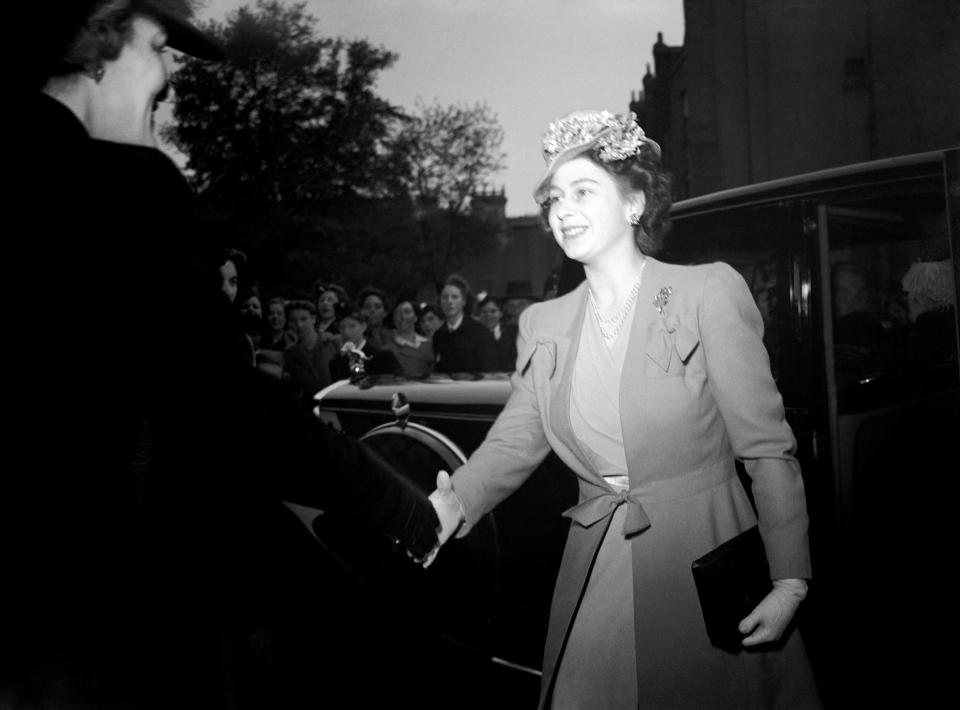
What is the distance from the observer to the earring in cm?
153

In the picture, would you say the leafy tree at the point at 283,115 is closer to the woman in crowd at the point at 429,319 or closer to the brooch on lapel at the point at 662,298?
the woman in crowd at the point at 429,319

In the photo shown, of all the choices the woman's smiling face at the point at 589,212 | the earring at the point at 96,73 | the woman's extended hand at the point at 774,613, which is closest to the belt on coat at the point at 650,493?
the woman's extended hand at the point at 774,613

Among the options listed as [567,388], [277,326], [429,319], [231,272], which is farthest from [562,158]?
[429,319]

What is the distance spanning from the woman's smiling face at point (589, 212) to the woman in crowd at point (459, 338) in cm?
243

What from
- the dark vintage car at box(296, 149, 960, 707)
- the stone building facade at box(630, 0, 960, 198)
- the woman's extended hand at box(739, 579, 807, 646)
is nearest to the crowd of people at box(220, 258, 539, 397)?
the stone building facade at box(630, 0, 960, 198)

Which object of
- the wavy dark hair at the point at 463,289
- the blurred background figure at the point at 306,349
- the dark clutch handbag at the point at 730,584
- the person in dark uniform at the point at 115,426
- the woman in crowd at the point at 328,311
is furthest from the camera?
the wavy dark hair at the point at 463,289

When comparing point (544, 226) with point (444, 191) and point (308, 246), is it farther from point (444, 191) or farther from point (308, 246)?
point (308, 246)

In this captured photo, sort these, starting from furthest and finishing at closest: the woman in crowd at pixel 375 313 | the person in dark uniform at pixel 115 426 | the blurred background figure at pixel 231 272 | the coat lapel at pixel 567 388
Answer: the woman in crowd at pixel 375 313
the blurred background figure at pixel 231 272
the coat lapel at pixel 567 388
the person in dark uniform at pixel 115 426

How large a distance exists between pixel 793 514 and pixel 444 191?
10.9 ft

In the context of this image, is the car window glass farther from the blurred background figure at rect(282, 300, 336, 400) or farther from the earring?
the blurred background figure at rect(282, 300, 336, 400)

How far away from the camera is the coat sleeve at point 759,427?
1.48 meters

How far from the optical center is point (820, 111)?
336cm

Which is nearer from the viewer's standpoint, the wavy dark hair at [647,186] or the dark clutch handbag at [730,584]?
the dark clutch handbag at [730,584]

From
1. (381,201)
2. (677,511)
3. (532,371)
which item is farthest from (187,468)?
(381,201)
